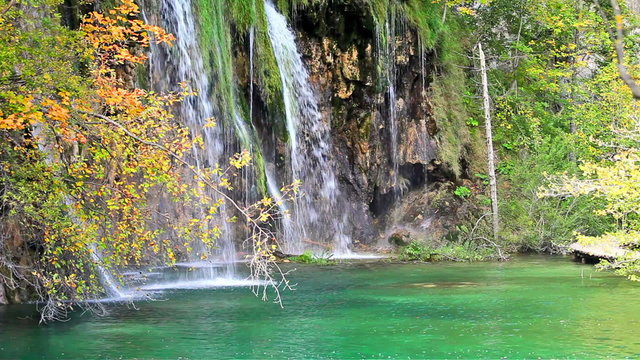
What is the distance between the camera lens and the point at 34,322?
1115cm

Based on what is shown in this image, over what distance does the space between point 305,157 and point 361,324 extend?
14.1 meters

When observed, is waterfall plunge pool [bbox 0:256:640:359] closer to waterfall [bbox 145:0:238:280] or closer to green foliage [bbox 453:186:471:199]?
waterfall [bbox 145:0:238:280]

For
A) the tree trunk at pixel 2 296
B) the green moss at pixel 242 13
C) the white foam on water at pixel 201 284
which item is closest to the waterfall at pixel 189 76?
the green moss at pixel 242 13

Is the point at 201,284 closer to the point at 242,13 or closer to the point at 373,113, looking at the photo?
the point at 242,13

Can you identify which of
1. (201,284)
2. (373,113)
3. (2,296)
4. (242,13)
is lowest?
(201,284)

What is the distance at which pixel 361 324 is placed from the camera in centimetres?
1134

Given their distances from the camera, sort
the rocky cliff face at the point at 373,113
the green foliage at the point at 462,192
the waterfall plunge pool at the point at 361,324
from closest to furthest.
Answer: the waterfall plunge pool at the point at 361,324 → the rocky cliff face at the point at 373,113 → the green foliage at the point at 462,192

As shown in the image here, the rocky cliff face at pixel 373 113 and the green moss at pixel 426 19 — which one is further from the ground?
the green moss at pixel 426 19

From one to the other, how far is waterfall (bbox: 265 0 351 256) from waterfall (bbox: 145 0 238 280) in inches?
150

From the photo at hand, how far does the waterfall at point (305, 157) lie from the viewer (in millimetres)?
24359

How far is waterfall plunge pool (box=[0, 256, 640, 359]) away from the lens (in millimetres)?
9336

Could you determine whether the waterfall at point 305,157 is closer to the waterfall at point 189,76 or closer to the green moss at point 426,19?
the waterfall at point 189,76

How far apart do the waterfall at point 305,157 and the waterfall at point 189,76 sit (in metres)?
3.81

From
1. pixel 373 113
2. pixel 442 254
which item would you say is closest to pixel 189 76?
pixel 373 113
